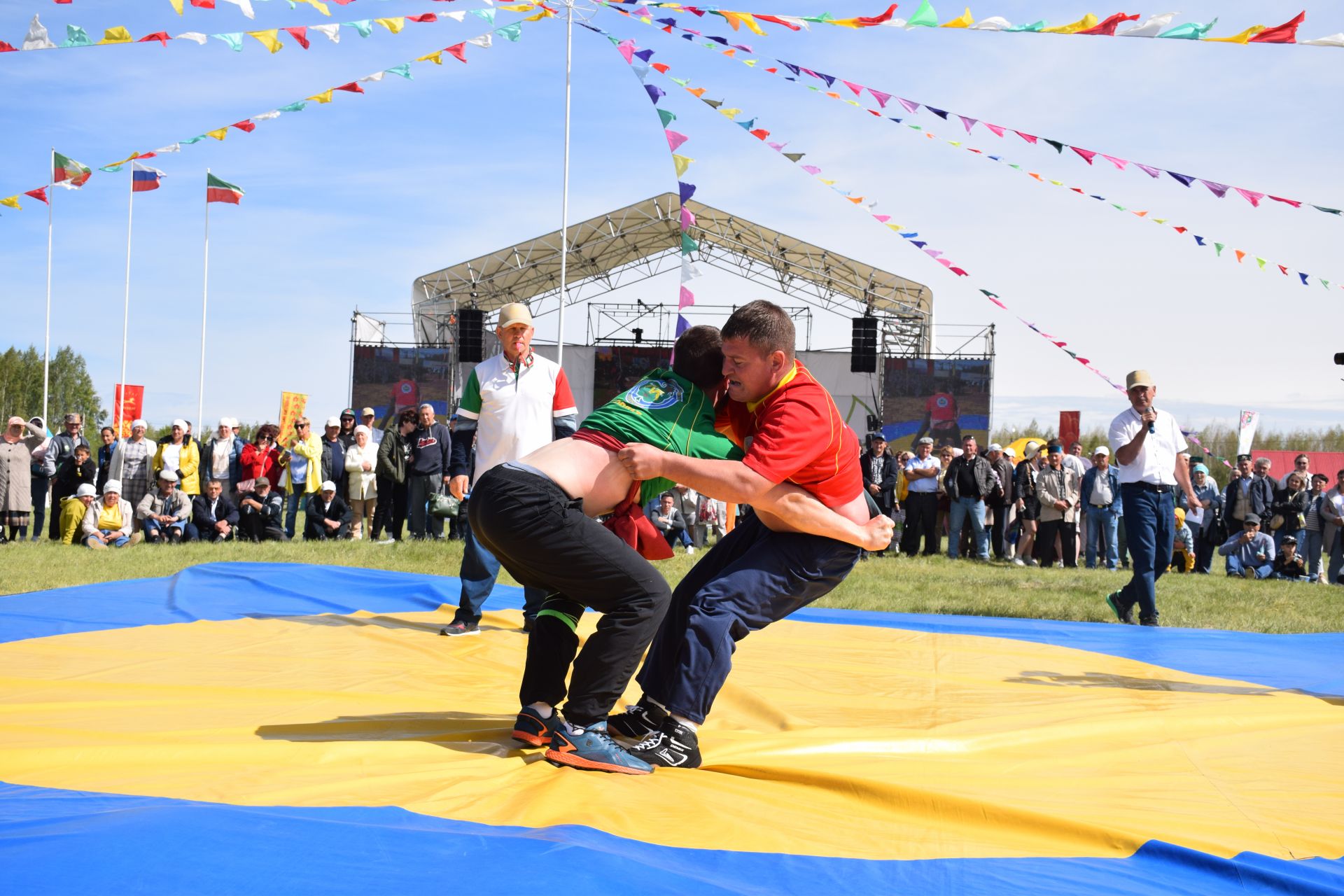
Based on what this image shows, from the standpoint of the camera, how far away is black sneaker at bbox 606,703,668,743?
10.7 ft

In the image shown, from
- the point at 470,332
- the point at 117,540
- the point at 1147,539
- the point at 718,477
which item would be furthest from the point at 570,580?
the point at 470,332

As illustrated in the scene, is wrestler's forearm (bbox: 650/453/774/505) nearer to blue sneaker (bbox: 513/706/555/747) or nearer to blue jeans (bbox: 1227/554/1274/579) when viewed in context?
blue sneaker (bbox: 513/706/555/747)

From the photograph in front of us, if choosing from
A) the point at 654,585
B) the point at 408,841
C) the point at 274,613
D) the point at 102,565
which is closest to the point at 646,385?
the point at 654,585

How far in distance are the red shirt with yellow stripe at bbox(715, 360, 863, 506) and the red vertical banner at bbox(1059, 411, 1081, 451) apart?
737 inches

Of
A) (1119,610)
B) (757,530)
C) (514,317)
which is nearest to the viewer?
(757,530)

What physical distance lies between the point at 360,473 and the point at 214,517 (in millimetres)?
1625

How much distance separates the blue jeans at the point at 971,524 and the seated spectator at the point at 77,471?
32.8 feet

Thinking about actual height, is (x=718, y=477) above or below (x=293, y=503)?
above

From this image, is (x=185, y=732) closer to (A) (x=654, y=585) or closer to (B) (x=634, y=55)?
(A) (x=654, y=585)

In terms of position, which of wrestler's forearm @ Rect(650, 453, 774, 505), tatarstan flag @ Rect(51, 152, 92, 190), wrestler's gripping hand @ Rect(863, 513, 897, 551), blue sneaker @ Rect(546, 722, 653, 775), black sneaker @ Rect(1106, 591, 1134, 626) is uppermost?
tatarstan flag @ Rect(51, 152, 92, 190)

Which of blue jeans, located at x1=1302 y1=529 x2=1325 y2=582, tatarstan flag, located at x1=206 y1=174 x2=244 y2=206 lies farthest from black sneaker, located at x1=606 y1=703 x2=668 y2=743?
tatarstan flag, located at x1=206 y1=174 x2=244 y2=206

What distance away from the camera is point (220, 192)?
1883 centimetres

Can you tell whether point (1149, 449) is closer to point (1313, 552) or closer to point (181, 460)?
point (1313, 552)

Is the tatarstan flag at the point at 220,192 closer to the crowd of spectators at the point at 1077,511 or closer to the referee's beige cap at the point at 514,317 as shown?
the crowd of spectators at the point at 1077,511
